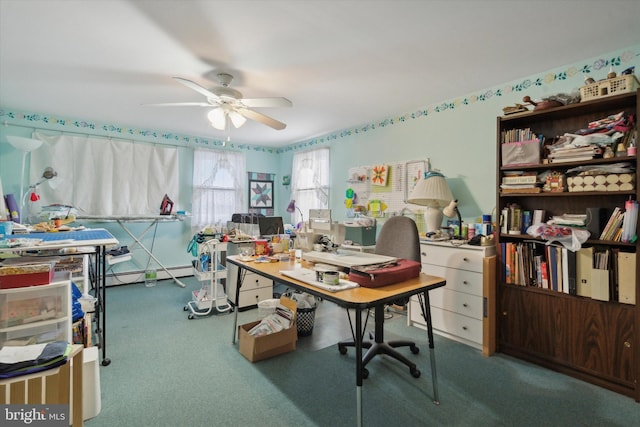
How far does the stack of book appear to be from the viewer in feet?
7.34

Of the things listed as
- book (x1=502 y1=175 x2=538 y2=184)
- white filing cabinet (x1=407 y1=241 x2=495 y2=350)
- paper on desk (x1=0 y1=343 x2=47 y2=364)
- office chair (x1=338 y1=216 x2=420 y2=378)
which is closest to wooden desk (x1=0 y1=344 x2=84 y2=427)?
paper on desk (x1=0 y1=343 x2=47 y2=364)

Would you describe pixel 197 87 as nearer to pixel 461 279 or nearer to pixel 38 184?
pixel 461 279

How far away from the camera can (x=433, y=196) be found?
9.18 feet

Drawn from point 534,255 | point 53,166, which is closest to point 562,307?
point 534,255

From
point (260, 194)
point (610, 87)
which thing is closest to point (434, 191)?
point (610, 87)

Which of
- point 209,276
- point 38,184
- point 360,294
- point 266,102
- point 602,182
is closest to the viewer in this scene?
point 360,294

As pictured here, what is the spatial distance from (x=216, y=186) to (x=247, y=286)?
7.54 ft

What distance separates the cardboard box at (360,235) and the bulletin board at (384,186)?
38 centimetres

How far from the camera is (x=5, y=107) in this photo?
138 inches

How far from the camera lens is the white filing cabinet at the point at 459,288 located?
7.84 ft

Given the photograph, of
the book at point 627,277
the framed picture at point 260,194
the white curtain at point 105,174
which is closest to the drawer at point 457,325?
the book at point 627,277

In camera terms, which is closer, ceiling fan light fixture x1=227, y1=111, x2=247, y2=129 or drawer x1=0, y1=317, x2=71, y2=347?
drawer x1=0, y1=317, x2=71, y2=347

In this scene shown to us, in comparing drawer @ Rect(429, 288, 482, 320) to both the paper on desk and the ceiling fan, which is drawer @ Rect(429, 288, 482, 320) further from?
the paper on desk

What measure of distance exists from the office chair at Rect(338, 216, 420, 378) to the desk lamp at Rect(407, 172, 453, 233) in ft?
2.20
